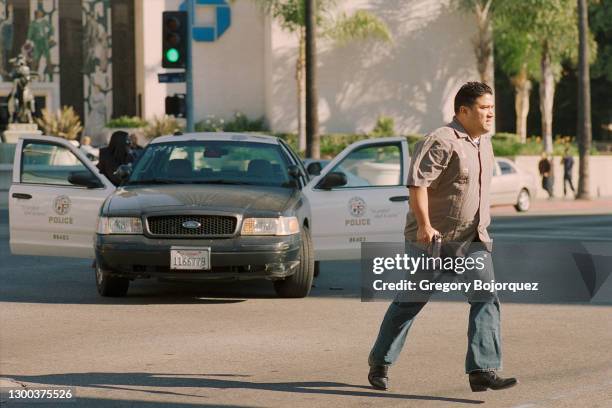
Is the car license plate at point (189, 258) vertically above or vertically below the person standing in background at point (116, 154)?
below

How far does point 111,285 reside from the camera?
44.0ft

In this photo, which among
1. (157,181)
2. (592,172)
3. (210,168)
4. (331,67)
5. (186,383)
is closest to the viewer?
(186,383)

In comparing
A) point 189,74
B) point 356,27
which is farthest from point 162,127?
point 189,74

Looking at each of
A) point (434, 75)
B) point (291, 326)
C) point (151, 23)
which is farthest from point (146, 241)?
point (151, 23)

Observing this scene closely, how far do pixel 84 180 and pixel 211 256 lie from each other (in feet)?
8.24

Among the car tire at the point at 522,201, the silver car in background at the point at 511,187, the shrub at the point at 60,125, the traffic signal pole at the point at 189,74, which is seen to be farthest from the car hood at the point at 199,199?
the shrub at the point at 60,125

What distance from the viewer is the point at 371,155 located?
4091cm

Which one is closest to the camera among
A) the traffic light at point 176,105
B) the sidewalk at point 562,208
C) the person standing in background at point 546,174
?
the traffic light at point 176,105

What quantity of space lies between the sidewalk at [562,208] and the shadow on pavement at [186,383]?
25.1 metres

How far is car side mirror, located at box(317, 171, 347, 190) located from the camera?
47.1ft

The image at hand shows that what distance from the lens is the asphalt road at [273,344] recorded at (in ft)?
27.0

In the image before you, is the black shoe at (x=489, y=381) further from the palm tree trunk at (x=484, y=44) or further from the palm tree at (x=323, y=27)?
the palm tree trunk at (x=484, y=44)

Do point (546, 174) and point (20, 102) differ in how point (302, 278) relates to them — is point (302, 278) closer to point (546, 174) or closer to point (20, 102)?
point (546, 174)

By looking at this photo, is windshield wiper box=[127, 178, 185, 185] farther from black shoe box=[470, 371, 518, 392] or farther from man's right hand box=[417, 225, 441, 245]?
black shoe box=[470, 371, 518, 392]
